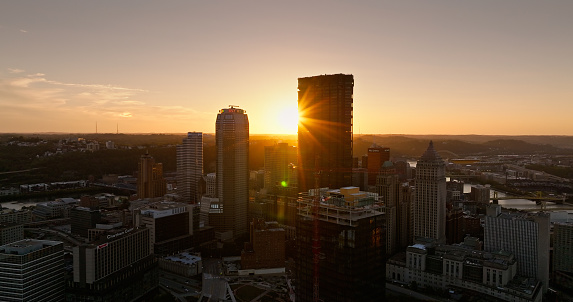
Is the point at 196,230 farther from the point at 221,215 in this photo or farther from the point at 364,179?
the point at 364,179

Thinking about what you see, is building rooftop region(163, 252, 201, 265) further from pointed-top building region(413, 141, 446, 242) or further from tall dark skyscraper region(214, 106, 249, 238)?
pointed-top building region(413, 141, 446, 242)

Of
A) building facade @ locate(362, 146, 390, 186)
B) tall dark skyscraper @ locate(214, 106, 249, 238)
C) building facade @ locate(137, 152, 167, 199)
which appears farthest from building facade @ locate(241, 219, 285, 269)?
building facade @ locate(137, 152, 167, 199)

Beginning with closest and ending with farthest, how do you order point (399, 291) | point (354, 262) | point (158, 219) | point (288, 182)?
point (354, 262) < point (399, 291) < point (158, 219) < point (288, 182)

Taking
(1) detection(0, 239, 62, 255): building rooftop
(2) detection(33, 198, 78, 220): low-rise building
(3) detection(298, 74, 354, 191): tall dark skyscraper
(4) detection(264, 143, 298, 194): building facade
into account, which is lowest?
(2) detection(33, 198, 78, 220): low-rise building

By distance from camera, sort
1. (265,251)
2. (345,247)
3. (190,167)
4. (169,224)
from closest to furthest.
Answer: (345,247) → (265,251) → (169,224) → (190,167)

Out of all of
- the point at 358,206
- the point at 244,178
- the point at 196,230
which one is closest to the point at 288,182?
the point at 244,178

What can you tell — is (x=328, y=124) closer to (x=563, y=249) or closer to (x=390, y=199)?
(x=390, y=199)

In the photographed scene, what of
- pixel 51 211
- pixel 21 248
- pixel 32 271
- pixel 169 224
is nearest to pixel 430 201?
pixel 169 224
